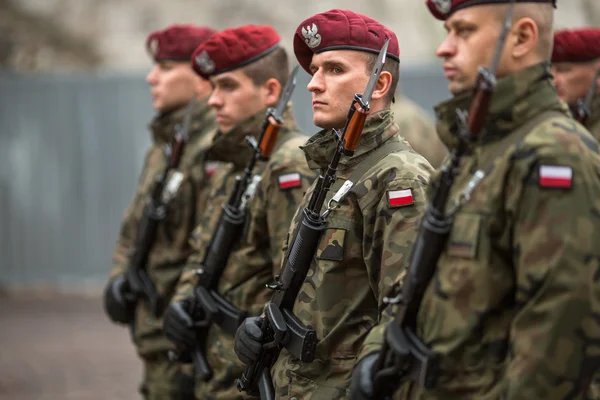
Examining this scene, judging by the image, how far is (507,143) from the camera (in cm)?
238

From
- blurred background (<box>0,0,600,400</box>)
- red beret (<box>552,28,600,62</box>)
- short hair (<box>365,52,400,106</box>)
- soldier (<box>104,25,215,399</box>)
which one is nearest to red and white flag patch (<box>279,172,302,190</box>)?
short hair (<box>365,52,400,106</box>)

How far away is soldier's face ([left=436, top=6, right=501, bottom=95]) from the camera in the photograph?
8.10ft

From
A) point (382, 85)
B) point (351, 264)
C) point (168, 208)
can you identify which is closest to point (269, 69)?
point (168, 208)

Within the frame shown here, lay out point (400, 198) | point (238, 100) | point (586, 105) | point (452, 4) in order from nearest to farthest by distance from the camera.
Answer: point (452, 4)
point (400, 198)
point (238, 100)
point (586, 105)

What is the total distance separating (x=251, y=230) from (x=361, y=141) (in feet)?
3.13

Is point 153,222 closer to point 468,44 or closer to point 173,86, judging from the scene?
point 173,86

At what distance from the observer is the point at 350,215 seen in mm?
3117

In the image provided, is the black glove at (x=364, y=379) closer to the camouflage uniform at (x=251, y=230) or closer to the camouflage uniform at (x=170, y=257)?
the camouflage uniform at (x=251, y=230)

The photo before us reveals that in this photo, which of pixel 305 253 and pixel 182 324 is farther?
pixel 182 324

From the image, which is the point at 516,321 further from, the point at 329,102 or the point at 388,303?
the point at 329,102

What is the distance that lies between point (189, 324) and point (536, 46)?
7.74 feet

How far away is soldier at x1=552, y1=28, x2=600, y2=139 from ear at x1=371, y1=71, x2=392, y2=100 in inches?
71.6

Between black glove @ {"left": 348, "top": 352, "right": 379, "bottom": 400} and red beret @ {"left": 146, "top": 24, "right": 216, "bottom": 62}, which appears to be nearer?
black glove @ {"left": 348, "top": 352, "right": 379, "bottom": 400}

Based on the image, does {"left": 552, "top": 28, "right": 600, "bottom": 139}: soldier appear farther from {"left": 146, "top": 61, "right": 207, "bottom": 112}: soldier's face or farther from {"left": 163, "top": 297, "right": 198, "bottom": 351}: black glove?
{"left": 163, "top": 297, "right": 198, "bottom": 351}: black glove
